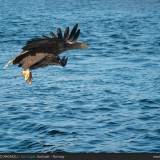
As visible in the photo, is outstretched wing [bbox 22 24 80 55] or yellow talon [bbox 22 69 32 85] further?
yellow talon [bbox 22 69 32 85]

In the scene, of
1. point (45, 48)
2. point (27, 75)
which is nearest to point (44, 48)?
point (45, 48)

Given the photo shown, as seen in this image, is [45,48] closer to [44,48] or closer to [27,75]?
[44,48]

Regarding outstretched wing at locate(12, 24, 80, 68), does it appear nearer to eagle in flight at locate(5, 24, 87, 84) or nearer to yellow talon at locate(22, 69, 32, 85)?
eagle in flight at locate(5, 24, 87, 84)

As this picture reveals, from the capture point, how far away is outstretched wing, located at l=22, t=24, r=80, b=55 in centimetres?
882

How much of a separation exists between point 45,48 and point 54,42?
192mm

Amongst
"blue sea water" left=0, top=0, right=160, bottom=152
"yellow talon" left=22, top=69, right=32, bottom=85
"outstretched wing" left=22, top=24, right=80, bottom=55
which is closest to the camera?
"outstretched wing" left=22, top=24, right=80, bottom=55

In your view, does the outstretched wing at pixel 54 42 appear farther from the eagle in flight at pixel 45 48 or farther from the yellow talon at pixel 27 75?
the yellow talon at pixel 27 75

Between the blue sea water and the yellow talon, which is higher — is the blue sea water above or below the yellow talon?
above

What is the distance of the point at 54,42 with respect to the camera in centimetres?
893

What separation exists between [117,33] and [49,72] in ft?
91.3

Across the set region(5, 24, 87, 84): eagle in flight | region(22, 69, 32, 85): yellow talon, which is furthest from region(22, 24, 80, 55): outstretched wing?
region(22, 69, 32, 85): yellow talon

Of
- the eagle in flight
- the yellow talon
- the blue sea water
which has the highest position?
the blue sea water

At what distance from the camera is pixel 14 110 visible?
34.8 meters
